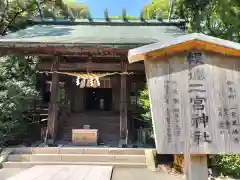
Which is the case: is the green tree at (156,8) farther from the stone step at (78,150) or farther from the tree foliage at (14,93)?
the stone step at (78,150)

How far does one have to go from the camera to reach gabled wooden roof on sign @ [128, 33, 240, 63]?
3104 millimetres

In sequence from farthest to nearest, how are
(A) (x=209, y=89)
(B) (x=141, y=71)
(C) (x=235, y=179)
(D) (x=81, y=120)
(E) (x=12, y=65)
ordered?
(D) (x=81, y=120)
(B) (x=141, y=71)
(E) (x=12, y=65)
(C) (x=235, y=179)
(A) (x=209, y=89)

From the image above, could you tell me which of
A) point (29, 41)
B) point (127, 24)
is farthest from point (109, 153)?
point (127, 24)

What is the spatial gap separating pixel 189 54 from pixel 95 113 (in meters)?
10.9

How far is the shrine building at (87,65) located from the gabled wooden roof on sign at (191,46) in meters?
6.09

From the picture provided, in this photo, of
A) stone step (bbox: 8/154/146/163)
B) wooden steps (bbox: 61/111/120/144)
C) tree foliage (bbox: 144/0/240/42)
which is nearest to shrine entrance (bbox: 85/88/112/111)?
wooden steps (bbox: 61/111/120/144)

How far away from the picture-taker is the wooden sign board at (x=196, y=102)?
10.0 feet

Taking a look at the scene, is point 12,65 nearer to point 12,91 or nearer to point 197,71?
point 12,91

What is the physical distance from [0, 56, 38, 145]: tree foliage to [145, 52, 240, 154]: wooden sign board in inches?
284

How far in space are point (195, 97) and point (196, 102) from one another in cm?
6

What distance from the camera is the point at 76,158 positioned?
330 inches

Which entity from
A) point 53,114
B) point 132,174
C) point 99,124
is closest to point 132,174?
point 132,174

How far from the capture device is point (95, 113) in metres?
13.8

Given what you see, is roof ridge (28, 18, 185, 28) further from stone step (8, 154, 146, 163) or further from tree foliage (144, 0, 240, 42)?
stone step (8, 154, 146, 163)
